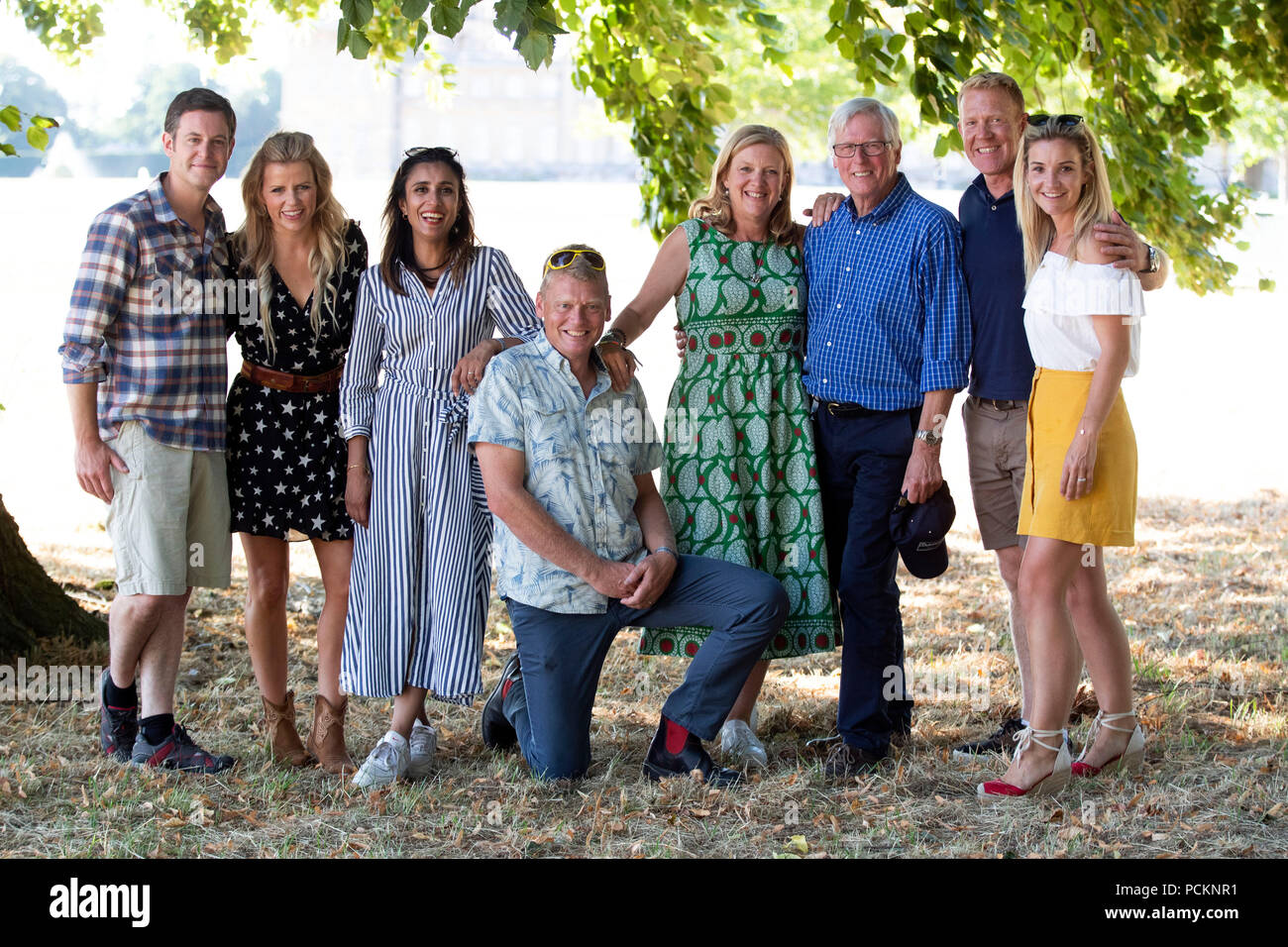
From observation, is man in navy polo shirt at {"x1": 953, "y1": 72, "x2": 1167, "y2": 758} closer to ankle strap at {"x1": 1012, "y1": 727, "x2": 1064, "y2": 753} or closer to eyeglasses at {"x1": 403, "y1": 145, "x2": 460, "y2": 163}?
ankle strap at {"x1": 1012, "y1": 727, "x2": 1064, "y2": 753}

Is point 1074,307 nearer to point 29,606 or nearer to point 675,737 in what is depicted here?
point 675,737

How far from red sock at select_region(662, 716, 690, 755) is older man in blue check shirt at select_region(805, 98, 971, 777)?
473 millimetres

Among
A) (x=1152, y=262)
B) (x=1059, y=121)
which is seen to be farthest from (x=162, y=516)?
(x=1152, y=262)

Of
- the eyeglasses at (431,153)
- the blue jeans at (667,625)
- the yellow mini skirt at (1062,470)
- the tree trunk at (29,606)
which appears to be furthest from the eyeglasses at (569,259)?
the tree trunk at (29,606)

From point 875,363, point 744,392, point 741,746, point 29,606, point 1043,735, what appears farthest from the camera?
point 29,606

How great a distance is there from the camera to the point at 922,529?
390 cm

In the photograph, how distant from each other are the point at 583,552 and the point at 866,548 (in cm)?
90

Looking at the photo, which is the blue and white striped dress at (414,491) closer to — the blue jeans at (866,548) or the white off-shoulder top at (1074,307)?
the blue jeans at (866,548)

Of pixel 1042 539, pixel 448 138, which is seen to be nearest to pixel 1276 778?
pixel 1042 539

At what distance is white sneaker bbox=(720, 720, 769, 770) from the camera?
4.14 meters

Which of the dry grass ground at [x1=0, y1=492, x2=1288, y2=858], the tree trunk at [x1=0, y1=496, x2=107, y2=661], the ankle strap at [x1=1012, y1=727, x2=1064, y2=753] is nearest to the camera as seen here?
the dry grass ground at [x1=0, y1=492, x2=1288, y2=858]

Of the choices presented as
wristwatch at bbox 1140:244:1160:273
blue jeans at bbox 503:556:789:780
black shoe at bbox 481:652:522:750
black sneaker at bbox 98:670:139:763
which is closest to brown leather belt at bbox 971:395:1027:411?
wristwatch at bbox 1140:244:1160:273

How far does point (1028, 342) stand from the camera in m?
3.87

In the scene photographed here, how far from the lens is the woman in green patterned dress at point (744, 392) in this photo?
402 cm
